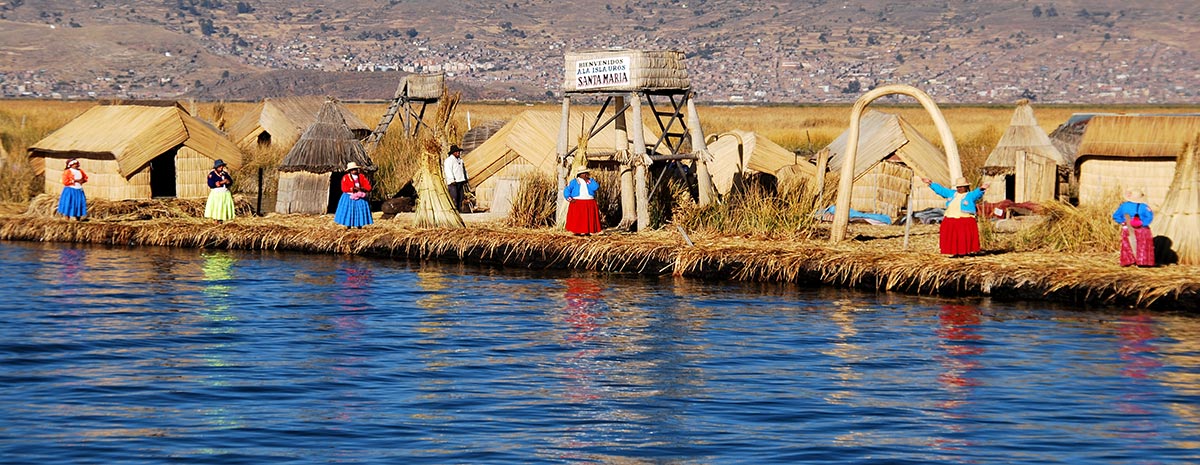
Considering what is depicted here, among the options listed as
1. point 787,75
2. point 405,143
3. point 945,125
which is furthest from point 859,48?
point 945,125

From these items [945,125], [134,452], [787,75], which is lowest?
[134,452]

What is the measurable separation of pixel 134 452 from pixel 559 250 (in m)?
10.0

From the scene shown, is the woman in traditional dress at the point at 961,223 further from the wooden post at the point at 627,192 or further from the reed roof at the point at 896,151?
the reed roof at the point at 896,151

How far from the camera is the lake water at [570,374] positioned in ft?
37.1

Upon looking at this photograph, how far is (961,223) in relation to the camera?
18641mm

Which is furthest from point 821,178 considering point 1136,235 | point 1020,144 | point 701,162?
point 1136,235

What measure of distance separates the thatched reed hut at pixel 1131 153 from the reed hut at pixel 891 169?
2.89 meters

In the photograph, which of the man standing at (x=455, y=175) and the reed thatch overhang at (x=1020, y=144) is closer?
the man standing at (x=455, y=175)

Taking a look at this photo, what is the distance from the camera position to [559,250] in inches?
813

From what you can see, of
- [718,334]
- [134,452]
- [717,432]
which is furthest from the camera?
[718,334]

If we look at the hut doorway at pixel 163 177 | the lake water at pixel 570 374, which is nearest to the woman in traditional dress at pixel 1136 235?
the lake water at pixel 570 374

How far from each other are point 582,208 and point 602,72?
6.51 feet

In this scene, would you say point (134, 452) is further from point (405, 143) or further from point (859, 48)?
point (859, 48)

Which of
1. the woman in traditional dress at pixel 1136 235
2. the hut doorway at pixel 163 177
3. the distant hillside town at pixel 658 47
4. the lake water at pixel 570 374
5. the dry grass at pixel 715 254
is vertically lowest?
the lake water at pixel 570 374
